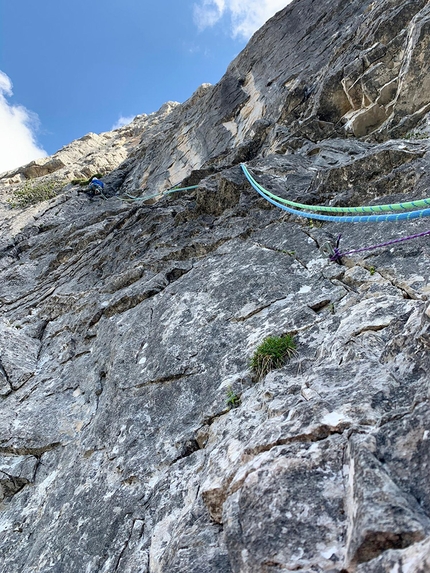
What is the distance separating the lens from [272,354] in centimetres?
538

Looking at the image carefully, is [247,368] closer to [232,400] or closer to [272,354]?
[272,354]

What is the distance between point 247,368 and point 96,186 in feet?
72.6

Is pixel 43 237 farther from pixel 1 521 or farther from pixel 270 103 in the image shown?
pixel 1 521

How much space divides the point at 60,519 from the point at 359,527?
435 cm

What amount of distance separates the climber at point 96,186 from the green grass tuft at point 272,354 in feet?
71.9

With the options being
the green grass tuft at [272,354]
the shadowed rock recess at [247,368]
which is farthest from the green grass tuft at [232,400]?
the green grass tuft at [272,354]

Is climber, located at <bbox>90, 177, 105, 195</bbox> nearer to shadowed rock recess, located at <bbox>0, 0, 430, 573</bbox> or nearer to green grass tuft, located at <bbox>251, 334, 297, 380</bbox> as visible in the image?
shadowed rock recess, located at <bbox>0, 0, 430, 573</bbox>

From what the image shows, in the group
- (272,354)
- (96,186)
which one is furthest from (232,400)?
(96,186)

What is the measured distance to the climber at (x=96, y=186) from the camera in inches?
971

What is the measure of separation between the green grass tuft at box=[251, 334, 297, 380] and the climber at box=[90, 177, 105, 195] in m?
21.9

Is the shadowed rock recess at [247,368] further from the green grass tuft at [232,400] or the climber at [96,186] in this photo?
the climber at [96,186]

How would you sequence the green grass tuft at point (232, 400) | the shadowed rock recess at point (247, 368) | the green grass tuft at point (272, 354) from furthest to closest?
1. the green grass tuft at point (272, 354)
2. the green grass tuft at point (232, 400)
3. the shadowed rock recess at point (247, 368)

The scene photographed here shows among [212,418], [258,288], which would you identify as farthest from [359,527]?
→ [258,288]

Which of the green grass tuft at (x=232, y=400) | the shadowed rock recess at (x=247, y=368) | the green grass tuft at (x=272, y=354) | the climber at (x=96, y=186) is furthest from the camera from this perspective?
the climber at (x=96, y=186)
